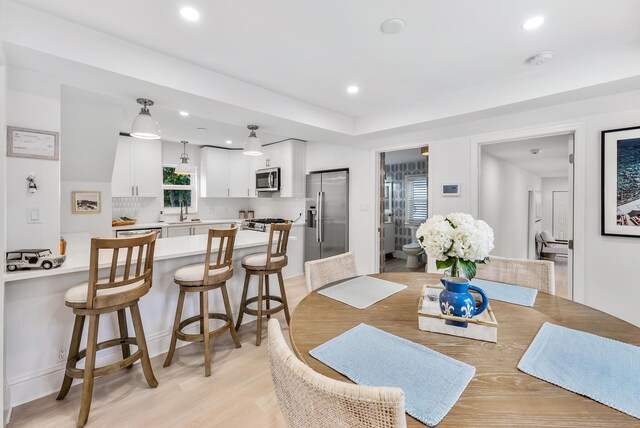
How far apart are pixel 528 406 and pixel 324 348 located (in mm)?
589

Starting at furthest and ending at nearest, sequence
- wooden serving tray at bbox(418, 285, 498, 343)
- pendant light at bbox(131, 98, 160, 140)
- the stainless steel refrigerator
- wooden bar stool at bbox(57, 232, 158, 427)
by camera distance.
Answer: the stainless steel refrigerator → pendant light at bbox(131, 98, 160, 140) → wooden bar stool at bbox(57, 232, 158, 427) → wooden serving tray at bbox(418, 285, 498, 343)

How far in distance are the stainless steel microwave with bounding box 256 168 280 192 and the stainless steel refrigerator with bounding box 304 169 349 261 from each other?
55 cm

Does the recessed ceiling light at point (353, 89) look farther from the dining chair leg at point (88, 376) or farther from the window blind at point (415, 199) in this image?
the window blind at point (415, 199)

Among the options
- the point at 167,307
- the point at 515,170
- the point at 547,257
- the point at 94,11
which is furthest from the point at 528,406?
the point at 547,257

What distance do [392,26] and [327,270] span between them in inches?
64.0

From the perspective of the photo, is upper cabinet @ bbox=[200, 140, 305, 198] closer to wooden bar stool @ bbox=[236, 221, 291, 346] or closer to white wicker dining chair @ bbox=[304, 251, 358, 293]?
wooden bar stool @ bbox=[236, 221, 291, 346]

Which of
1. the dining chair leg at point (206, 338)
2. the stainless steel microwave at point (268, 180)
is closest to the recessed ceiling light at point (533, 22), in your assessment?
the dining chair leg at point (206, 338)

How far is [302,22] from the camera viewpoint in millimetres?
1788

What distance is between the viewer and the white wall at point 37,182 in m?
1.81

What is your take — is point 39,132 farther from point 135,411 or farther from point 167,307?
point 135,411

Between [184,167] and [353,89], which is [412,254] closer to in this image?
[353,89]

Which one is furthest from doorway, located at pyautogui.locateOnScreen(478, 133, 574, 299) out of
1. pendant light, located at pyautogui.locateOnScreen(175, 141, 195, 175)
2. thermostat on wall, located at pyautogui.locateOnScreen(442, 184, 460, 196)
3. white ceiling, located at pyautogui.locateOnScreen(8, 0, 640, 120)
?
pendant light, located at pyautogui.locateOnScreen(175, 141, 195, 175)

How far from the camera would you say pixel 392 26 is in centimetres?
181

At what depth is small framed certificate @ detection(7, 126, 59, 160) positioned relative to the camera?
5.91 ft
